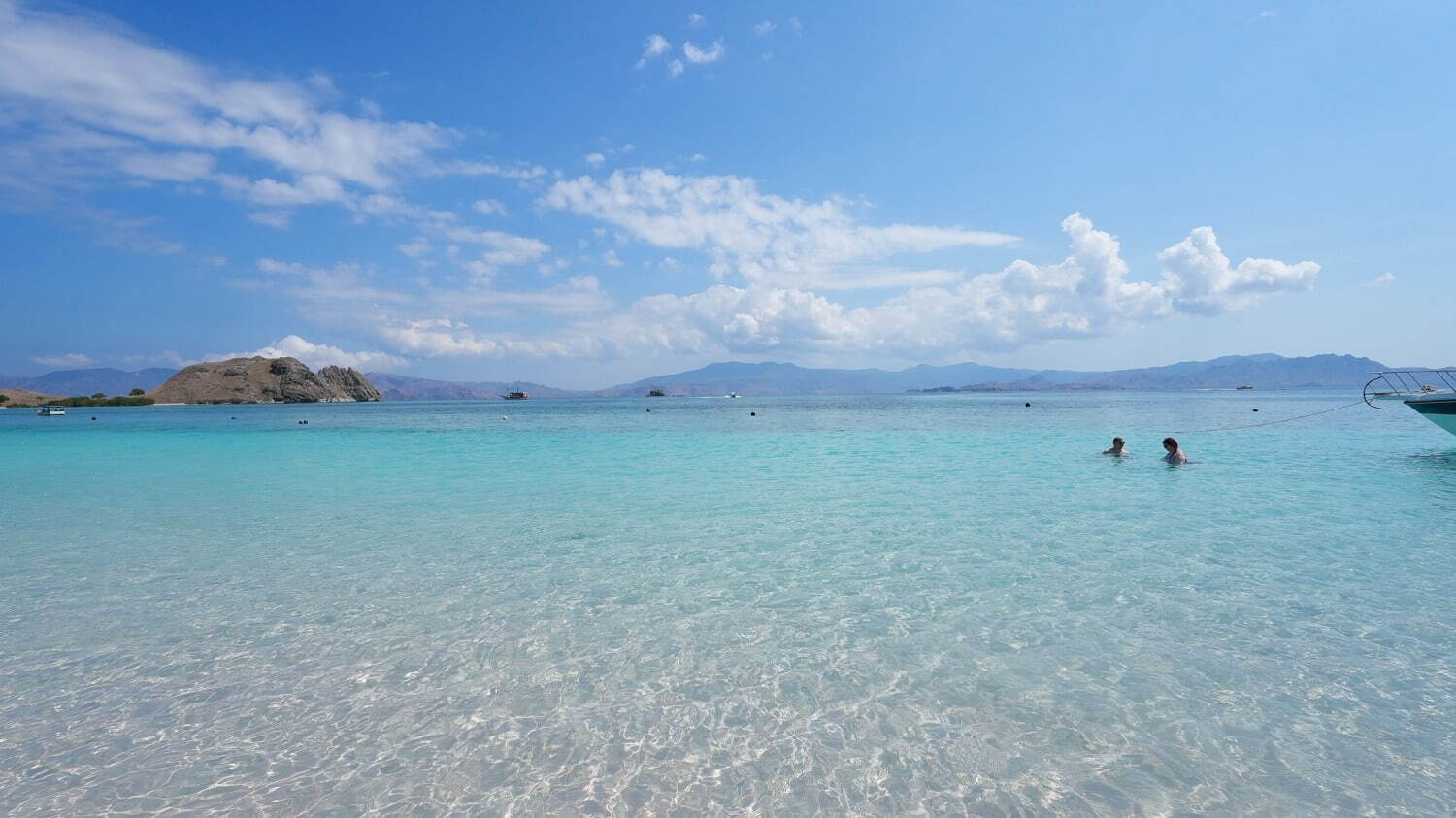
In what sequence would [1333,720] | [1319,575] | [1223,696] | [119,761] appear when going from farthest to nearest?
[1319,575]
[1223,696]
[1333,720]
[119,761]

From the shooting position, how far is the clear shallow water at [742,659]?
487 cm

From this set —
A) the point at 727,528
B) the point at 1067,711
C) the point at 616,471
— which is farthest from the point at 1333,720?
the point at 616,471

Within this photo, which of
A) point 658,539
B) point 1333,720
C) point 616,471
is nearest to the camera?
point 1333,720

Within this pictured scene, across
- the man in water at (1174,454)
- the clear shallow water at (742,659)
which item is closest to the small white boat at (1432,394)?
the man in water at (1174,454)

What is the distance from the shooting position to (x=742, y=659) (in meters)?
7.05

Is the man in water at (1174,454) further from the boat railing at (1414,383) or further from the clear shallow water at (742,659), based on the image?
the clear shallow water at (742,659)

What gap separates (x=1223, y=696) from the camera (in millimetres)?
6035

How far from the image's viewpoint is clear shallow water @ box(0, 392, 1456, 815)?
4871 millimetres

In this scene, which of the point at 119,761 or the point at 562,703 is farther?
the point at 562,703

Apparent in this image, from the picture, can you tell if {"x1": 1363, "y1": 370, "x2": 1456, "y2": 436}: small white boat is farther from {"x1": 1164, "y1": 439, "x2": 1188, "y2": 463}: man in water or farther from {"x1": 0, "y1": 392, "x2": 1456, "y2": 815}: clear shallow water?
{"x1": 0, "y1": 392, "x2": 1456, "y2": 815}: clear shallow water

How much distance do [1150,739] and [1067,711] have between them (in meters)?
0.62

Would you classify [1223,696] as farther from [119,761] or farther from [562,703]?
[119,761]

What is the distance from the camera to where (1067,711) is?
5801mm

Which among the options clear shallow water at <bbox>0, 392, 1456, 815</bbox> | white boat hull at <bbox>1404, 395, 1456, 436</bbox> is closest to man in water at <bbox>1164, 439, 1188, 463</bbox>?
clear shallow water at <bbox>0, 392, 1456, 815</bbox>
